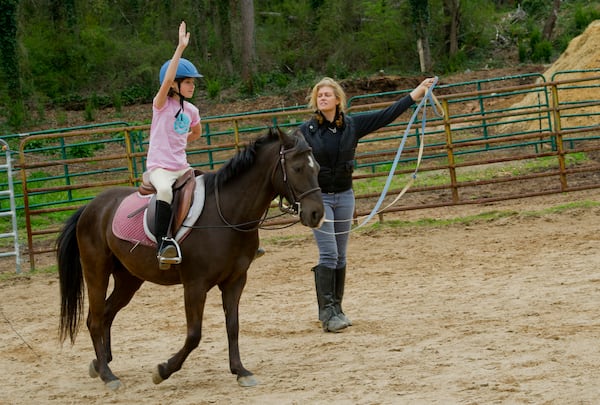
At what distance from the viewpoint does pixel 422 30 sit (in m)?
28.8

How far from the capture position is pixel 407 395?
5.07m

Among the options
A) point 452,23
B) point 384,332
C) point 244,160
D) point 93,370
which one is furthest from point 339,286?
point 452,23

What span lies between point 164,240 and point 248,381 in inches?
41.6

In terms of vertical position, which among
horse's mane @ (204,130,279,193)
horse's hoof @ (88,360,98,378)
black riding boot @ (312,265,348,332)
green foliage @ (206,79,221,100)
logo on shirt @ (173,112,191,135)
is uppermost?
green foliage @ (206,79,221,100)

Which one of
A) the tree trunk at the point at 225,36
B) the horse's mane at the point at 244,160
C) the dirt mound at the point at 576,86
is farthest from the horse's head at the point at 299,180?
the tree trunk at the point at 225,36

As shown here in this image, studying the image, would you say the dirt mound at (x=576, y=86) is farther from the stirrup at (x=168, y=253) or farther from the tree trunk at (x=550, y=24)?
the stirrup at (x=168, y=253)

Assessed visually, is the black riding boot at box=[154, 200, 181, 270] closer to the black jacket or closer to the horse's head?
the horse's head

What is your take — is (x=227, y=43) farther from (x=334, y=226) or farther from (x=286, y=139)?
(x=286, y=139)

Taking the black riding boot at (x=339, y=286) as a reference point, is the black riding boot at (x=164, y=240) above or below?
above

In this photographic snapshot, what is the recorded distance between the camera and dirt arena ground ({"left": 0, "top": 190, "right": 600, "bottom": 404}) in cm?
530

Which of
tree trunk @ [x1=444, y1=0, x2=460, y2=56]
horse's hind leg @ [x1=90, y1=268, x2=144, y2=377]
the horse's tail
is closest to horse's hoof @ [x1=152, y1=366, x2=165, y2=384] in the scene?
horse's hind leg @ [x1=90, y1=268, x2=144, y2=377]

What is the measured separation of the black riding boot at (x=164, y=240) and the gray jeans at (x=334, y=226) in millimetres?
1488

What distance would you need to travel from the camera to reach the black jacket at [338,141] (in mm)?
6824

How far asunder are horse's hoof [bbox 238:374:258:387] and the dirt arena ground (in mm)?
43
